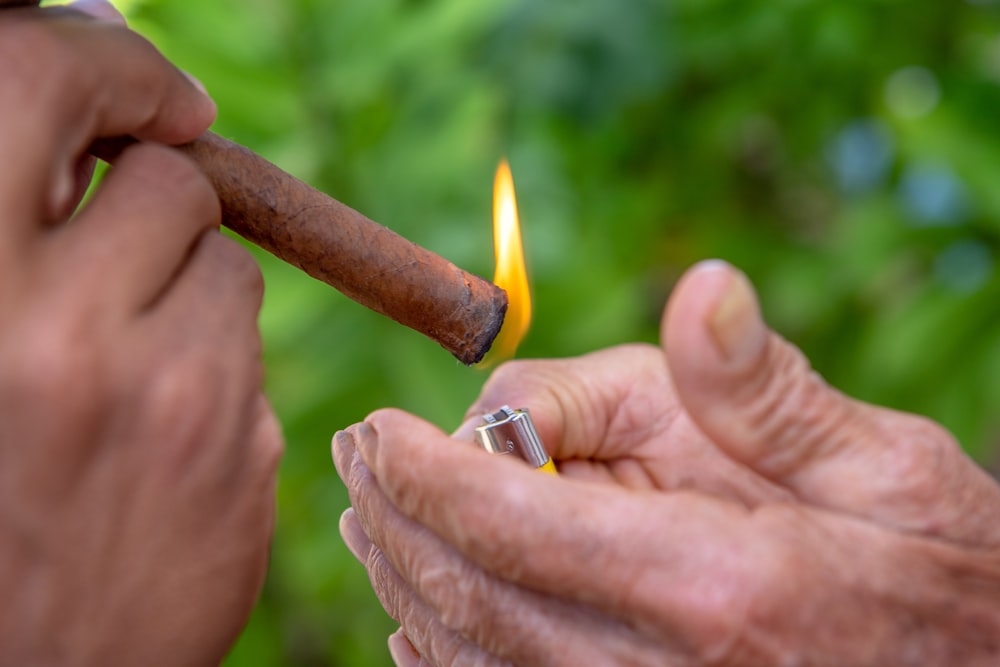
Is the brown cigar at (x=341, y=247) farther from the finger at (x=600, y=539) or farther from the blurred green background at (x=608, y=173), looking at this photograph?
the blurred green background at (x=608, y=173)

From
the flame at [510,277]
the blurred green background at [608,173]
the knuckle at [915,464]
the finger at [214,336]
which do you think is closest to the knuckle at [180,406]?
the finger at [214,336]

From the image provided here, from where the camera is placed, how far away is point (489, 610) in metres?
0.56

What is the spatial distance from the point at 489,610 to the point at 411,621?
0.10 meters

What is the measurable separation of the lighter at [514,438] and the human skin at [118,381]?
0.15 meters

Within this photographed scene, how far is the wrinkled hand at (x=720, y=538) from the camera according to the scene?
1.65 feet

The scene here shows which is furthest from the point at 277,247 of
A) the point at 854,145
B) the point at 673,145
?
the point at 854,145

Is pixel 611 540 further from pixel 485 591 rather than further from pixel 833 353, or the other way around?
pixel 833 353

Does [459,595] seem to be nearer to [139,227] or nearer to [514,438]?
[514,438]

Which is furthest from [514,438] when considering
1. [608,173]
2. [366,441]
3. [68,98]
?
[608,173]

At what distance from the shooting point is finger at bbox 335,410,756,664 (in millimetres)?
503

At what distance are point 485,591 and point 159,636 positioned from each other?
18cm

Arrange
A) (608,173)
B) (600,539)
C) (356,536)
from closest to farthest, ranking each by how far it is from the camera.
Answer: (600,539) < (356,536) < (608,173)

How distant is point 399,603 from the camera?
0.66 meters

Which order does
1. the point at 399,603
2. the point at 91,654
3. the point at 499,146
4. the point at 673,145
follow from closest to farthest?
the point at 91,654 → the point at 399,603 → the point at 499,146 → the point at 673,145
